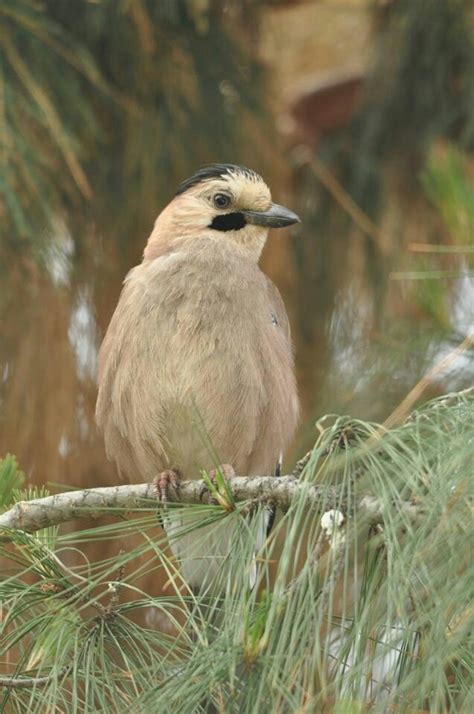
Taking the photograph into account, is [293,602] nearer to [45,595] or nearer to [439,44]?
[45,595]

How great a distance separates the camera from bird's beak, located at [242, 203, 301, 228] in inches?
166

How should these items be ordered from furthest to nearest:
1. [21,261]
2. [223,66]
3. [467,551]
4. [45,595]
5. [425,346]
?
[223,66], [21,261], [425,346], [45,595], [467,551]

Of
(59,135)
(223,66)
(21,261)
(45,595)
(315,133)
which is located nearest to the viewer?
(45,595)

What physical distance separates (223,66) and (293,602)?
336 cm

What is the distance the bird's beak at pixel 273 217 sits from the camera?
4.22 m

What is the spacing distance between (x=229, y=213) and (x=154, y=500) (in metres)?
1.82

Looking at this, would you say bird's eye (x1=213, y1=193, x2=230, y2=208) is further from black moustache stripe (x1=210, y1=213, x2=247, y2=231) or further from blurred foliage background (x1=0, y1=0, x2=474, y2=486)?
blurred foliage background (x1=0, y1=0, x2=474, y2=486)

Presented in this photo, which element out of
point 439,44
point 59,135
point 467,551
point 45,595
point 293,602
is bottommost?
point 45,595

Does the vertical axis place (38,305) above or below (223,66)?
below

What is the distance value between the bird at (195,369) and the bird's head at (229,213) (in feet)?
0.29

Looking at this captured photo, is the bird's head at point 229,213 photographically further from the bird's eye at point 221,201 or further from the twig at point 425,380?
the twig at point 425,380

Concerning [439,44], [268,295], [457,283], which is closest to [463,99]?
[439,44]

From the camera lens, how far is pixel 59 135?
4270 mm

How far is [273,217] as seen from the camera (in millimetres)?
4234
